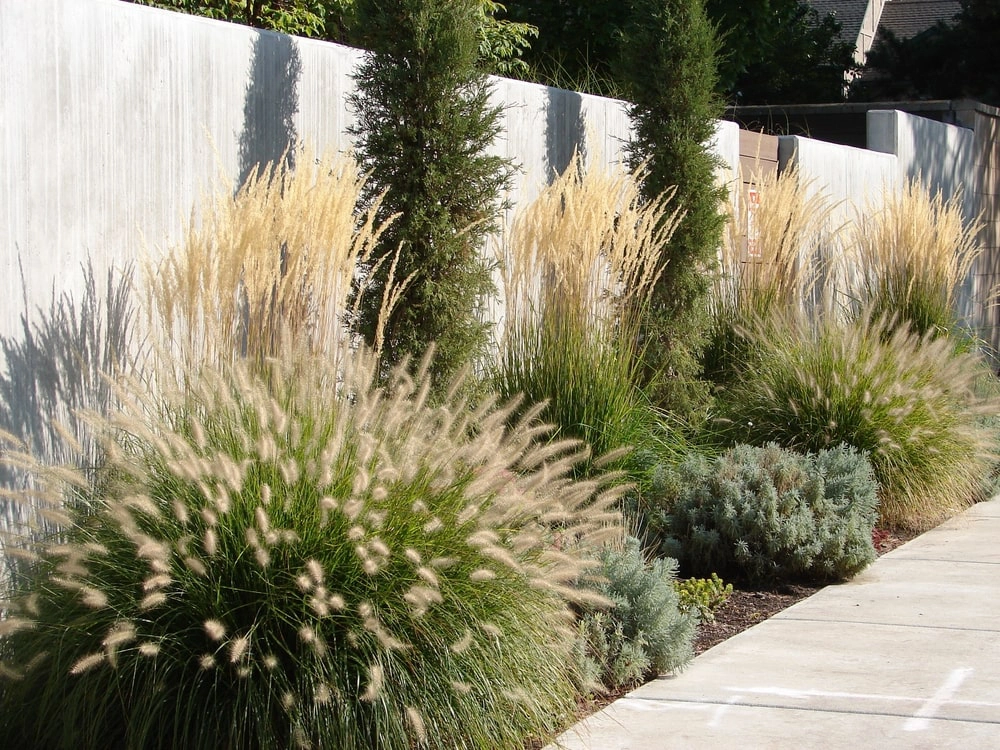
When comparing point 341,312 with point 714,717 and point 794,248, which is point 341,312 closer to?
point 714,717

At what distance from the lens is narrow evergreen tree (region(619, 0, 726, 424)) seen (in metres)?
8.80

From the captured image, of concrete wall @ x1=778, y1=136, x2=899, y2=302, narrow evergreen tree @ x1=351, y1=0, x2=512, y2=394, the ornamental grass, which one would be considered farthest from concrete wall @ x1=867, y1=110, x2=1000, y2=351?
the ornamental grass

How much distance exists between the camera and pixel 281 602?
3760mm

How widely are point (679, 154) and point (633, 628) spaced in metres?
4.74

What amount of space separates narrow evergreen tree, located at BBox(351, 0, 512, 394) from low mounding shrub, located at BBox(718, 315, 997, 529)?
7.94 feet

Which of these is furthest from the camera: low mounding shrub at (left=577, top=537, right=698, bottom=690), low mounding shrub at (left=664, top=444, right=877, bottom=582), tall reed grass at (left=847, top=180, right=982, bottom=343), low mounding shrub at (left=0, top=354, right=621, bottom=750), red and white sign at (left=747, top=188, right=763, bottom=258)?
tall reed grass at (left=847, top=180, right=982, bottom=343)

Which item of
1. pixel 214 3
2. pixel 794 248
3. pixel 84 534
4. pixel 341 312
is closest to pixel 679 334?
pixel 794 248

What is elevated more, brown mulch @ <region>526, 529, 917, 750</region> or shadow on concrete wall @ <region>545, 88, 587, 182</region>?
shadow on concrete wall @ <region>545, 88, 587, 182</region>

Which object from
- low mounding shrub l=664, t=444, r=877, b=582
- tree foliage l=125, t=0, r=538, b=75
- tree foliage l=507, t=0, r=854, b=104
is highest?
tree foliage l=507, t=0, r=854, b=104

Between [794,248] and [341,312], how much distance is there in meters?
5.19

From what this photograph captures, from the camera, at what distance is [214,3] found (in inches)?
496

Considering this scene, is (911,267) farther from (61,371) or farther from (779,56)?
(779,56)

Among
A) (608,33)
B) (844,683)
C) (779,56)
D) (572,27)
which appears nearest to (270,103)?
(844,683)

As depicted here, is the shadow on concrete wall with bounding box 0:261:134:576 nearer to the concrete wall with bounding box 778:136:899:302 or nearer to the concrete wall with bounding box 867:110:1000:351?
the concrete wall with bounding box 778:136:899:302
